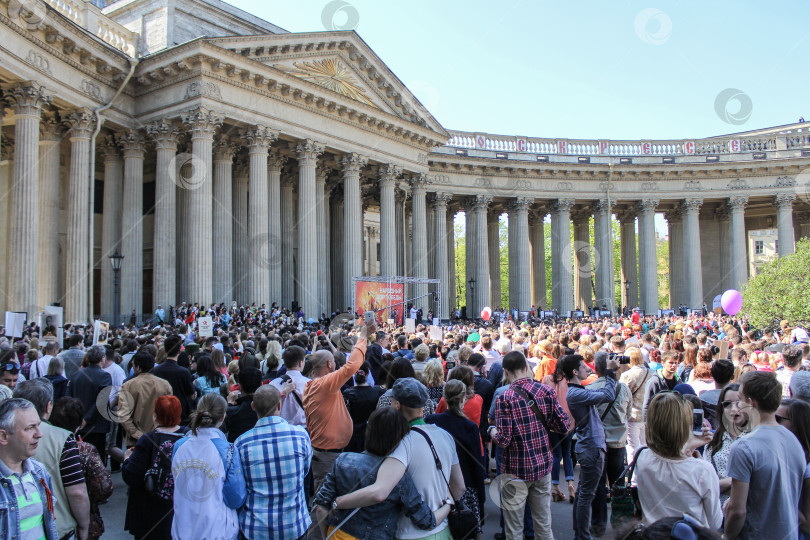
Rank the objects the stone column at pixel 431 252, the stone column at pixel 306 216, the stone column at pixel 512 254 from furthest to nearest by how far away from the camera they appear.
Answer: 1. the stone column at pixel 512 254
2. the stone column at pixel 431 252
3. the stone column at pixel 306 216

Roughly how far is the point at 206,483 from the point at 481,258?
117 feet

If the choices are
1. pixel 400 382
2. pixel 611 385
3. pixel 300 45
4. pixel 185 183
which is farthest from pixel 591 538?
pixel 300 45

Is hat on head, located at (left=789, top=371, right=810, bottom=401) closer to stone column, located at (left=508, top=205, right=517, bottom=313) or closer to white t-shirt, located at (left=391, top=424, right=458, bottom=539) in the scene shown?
white t-shirt, located at (left=391, top=424, right=458, bottom=539)

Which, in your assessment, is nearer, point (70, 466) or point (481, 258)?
point (70, 466)

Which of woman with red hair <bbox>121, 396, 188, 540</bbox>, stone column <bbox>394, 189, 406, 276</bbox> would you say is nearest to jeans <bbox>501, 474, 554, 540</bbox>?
woman with red hair <bbox>121, 396, 188, 540</bbox>

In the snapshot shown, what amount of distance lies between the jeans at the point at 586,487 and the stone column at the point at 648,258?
1465 inches

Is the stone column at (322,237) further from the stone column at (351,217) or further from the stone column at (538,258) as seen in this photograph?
the stone column at (538,258)

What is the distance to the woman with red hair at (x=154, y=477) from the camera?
4.82 m

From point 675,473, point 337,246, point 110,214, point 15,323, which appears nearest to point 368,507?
point 675,473

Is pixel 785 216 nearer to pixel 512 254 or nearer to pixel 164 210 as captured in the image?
pixel 512 254

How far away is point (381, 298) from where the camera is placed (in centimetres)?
3034

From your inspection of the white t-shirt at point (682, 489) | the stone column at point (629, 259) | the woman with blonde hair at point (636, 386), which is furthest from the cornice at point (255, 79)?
the white t-shirt at point (682, 489)

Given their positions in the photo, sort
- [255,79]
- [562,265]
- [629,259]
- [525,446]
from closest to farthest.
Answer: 1. [525,446]
2. [255,79]
3. [562,265]
4. [629,259]

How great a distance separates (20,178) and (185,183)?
654cm
